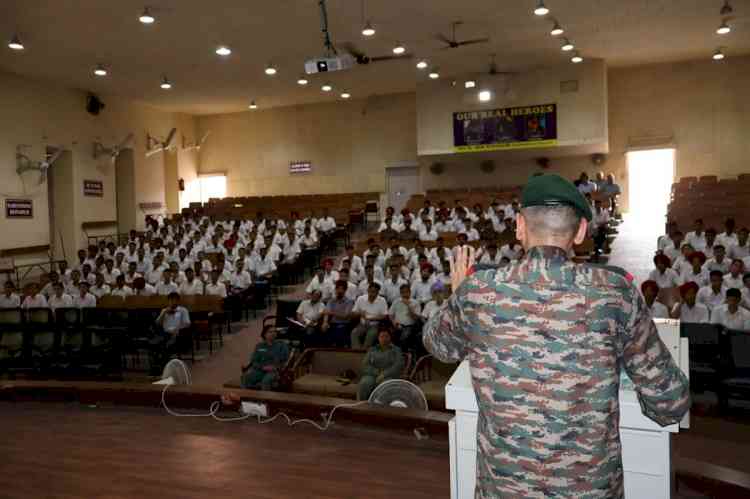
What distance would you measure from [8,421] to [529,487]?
4794 millimetres

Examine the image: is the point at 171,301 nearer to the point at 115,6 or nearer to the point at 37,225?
the point at 115,6

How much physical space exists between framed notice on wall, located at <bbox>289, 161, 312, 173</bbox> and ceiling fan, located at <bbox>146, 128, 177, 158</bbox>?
3.43 meters

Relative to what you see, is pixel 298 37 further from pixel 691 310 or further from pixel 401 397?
pixel 401 397

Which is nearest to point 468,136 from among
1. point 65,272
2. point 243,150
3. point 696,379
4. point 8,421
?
point 243,150

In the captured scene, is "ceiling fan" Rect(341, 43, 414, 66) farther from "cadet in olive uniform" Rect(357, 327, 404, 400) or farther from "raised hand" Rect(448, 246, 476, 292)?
"raised hand" Rect(448, 246, 476, 292)

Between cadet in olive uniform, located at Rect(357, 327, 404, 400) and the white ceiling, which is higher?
the white ceiling

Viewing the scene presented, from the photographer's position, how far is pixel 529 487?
4.17ft

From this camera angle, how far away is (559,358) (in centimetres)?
123

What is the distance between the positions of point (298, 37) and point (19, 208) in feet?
22.5

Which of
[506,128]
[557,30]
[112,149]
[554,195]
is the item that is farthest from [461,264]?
[112,149]

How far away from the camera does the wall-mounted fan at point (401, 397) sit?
4219 mm

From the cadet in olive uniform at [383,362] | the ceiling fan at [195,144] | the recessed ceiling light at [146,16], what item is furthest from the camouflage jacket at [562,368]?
the ceiling fan at [195,144]

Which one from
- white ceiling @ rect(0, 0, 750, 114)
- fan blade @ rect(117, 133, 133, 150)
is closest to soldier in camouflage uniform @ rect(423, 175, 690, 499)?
white ceiling @ rect(0, 0, 750, 114)

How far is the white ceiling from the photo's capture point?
934cm
